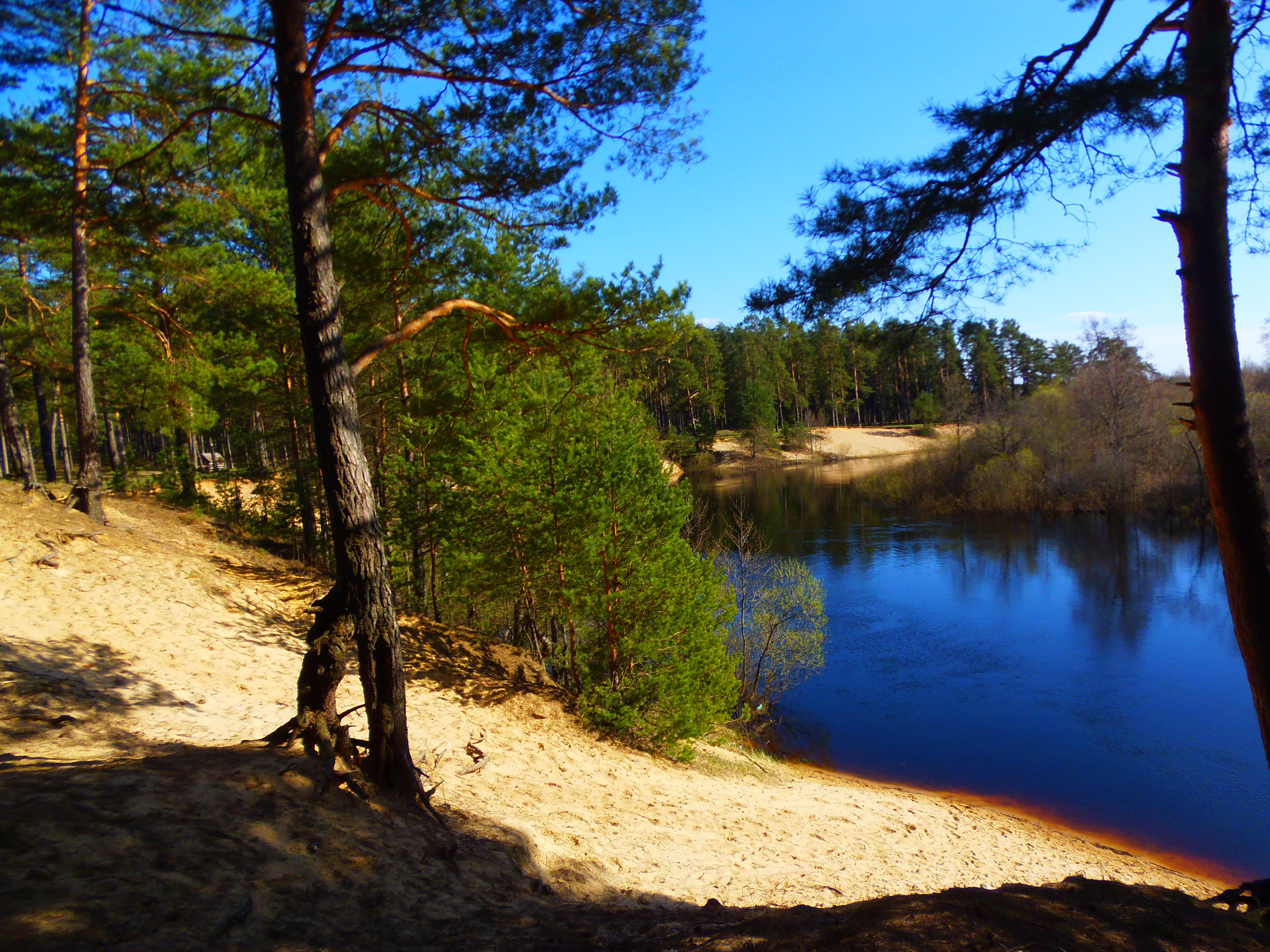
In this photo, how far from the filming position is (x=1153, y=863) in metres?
10.6

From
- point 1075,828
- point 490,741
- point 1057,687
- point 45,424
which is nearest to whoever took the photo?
point 490,741

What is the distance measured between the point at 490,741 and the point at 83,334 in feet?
28.3

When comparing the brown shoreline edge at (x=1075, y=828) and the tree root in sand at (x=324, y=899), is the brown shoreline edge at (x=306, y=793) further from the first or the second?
the brown shoreline edge at (x=1075, y=828)

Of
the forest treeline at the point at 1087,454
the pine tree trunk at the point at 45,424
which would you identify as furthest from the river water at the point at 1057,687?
the pine tree trunk at the point at 45,424

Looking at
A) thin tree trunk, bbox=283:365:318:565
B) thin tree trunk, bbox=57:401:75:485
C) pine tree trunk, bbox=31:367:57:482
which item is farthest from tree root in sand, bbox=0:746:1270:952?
pine tree trunk, bbox=31:367:57:482

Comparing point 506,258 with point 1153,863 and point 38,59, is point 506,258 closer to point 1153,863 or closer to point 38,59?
point 38,59

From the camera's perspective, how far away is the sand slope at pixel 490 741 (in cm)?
566

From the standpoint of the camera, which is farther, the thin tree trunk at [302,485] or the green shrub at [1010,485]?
the green shrub at [1010,485]

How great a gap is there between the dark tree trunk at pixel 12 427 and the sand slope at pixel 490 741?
31cm

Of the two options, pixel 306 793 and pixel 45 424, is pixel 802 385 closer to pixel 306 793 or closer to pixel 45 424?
pixel 45 424

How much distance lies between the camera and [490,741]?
8414 mm

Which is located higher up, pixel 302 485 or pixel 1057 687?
pixel 302 485

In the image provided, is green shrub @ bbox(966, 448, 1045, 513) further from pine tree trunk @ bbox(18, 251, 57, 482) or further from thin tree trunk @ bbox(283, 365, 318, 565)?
pine tree trunk @ bbox(18, 251, 57, 482)

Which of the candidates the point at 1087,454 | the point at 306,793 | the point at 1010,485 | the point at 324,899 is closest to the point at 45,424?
the point at 306,793
